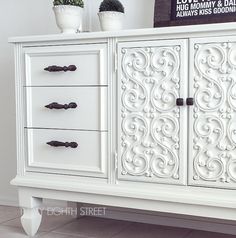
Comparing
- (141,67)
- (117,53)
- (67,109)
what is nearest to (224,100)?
(141,67)

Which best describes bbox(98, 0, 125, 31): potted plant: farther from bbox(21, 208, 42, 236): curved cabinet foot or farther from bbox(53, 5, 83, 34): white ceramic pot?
bbox(21, 208, 42, 236): curved cabinet foot

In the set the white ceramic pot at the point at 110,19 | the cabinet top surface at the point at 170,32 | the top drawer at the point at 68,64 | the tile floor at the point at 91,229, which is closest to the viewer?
the cabinet top surface at the point at 170,32

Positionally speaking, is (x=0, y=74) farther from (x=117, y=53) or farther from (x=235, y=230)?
(x=235, y=230)

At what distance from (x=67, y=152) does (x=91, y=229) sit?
0.44 m

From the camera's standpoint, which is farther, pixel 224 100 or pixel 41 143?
pixel 41 143

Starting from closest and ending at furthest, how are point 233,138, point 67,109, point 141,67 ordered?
point 233,138 → point 141,67 → point 67,109

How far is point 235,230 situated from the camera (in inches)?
68.9

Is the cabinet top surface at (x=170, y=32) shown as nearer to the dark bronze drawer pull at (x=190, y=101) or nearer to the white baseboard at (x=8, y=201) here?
the dark bronze drawer pull at (x=190, y=101)

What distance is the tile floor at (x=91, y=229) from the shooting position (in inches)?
68.8

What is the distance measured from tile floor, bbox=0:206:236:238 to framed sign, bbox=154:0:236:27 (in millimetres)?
843

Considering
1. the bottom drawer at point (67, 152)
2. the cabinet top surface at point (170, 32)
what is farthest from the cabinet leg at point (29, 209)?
the cabinet top surface at point (170, 32)

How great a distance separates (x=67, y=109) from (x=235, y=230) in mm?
840

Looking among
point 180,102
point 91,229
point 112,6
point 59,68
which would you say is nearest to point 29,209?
point 91,229

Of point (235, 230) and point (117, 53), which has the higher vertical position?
point (117, 53)
